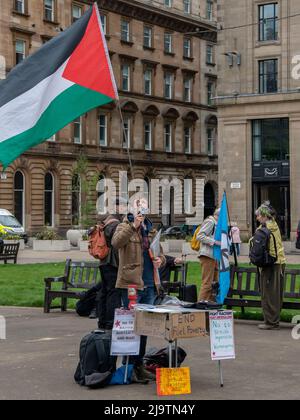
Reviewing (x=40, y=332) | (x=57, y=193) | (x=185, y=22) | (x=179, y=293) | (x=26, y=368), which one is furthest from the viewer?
(x=185, y=22)

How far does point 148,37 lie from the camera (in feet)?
226

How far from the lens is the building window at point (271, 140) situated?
1795 inches

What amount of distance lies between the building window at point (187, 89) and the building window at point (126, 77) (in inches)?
305

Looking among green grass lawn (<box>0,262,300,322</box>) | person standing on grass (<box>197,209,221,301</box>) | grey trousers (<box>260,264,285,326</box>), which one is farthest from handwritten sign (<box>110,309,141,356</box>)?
green grass lawn (<box>0,262,300,322</box>)

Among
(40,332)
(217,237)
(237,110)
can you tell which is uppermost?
(237,110)

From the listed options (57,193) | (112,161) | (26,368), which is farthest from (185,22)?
(26,368)

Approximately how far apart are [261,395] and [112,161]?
55.9 m

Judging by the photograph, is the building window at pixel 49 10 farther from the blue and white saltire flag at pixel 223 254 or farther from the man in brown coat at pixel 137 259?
the man in brown coat at pixel 137 259

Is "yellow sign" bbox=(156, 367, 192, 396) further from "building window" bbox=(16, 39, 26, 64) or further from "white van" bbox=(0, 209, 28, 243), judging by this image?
"building window" bbox=(16, 39, 26, 64)

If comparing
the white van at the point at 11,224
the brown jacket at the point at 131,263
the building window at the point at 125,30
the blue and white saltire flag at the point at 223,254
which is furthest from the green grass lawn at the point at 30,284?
the building window at the point at 125,30

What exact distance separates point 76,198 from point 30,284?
39.9 meters

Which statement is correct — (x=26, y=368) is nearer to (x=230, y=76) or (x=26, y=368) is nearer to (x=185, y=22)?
(x=230, y=76)

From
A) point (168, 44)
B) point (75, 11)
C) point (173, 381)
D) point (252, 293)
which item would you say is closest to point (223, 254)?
point (252, 293)

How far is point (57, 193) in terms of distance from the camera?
196 ft
